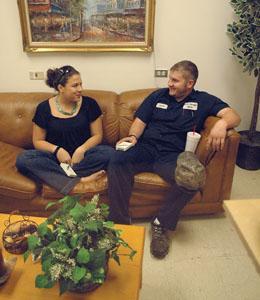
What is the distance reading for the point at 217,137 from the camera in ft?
6.19

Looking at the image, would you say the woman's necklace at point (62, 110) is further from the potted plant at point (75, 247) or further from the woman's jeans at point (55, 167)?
the potted plant at point (75, 247)

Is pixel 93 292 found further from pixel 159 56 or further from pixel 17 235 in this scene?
pixel 159 56

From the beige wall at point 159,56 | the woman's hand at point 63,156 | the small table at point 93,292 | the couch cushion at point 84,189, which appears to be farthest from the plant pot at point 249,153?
the small table at point 93,292

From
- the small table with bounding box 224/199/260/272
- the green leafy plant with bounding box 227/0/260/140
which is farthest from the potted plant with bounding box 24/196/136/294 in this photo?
the green leafy plant with bounding box 227/0/260/140

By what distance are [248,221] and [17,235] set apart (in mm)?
949

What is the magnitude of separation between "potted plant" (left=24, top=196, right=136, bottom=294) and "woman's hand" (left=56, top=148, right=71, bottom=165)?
939 millimetres

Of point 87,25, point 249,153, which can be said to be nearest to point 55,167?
point 87,25

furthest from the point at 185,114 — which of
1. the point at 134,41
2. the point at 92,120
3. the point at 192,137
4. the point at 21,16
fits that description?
the point at 21,16

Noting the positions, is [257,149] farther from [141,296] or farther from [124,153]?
[141,296]

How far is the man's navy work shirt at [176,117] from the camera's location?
2123mm

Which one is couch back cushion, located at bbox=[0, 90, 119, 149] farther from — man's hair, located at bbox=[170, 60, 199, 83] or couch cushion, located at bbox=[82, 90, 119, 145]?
man's hair, located at bbox=[170, 60, 199, 83]

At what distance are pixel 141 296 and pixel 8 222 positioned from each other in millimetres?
785

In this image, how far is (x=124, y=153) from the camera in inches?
78.6

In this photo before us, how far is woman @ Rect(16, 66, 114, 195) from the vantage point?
1.98m
